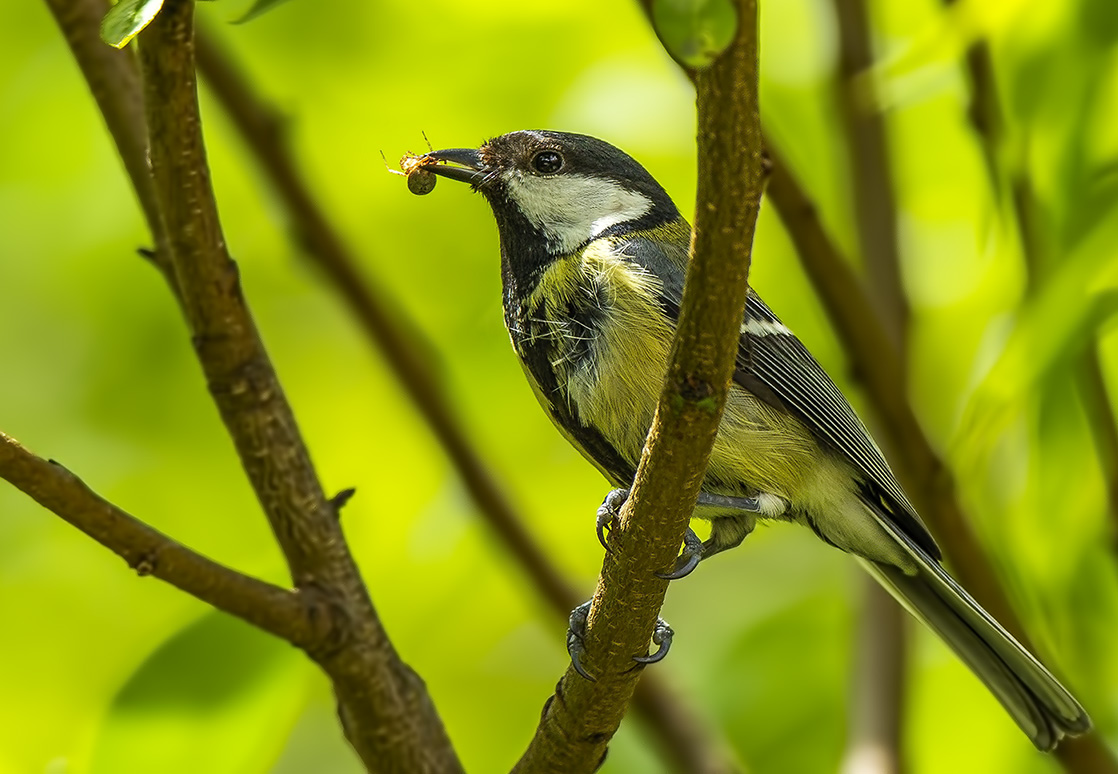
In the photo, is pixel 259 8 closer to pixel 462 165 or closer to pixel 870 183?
pixel 462 165

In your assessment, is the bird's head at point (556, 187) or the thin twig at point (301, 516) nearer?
the thin twig at point (301, 516)

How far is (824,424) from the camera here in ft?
9.41

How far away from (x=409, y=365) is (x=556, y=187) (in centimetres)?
55

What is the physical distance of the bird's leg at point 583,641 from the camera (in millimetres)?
2039

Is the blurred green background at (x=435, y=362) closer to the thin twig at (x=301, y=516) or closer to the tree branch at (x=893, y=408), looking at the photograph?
the tree branch at (x=893, y=408)

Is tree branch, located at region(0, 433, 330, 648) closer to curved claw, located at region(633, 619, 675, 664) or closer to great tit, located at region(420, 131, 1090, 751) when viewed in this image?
curved claw, located at region(633, 619, 675, 664)

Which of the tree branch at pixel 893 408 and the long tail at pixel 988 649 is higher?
the tree branch at pixel 893 408

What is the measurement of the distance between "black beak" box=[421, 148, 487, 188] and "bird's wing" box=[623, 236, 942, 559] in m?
0.39

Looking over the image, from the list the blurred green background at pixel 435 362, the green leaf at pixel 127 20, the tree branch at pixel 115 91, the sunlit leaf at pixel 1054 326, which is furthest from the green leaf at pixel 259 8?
the blurred green background at pixel 435 362

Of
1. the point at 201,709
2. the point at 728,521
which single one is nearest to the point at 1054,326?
the point at 728,521

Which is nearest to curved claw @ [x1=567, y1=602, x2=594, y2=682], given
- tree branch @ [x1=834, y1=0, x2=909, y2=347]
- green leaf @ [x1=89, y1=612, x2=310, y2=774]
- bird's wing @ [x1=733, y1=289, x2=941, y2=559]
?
green leaf @ [x1=89, y1=612, x2=310, y2=774]

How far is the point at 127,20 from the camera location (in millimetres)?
1463

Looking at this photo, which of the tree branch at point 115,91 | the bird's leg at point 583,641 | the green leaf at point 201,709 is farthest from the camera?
the tree branch at point 115,91

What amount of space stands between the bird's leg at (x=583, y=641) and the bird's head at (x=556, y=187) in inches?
34.7
